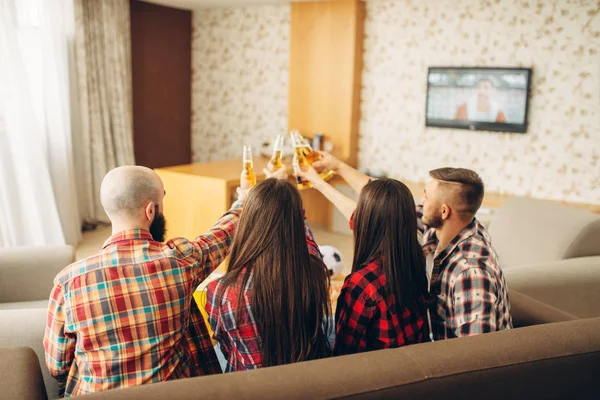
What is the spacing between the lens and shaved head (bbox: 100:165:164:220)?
1574 millimetres

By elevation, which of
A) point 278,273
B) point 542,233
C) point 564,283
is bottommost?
point 564,283

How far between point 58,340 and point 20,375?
139mm

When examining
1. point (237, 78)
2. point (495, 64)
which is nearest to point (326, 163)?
point (495, 64)

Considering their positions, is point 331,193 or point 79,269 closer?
point 79,269

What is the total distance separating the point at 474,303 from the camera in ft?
5.33

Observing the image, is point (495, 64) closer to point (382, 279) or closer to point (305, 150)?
point (305, 150)

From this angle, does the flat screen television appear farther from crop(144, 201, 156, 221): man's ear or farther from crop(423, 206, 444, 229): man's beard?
crop(144, 201, 156, 221): man's ear

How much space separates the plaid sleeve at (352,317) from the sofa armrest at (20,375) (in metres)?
0.82

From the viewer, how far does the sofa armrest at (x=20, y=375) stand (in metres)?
1.31

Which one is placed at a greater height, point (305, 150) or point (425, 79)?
point (425, 79)

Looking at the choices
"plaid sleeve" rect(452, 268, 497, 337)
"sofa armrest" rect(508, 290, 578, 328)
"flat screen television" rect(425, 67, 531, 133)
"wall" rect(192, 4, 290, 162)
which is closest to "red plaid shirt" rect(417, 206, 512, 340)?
"plaid sleeve" rect(452, 268, 497, 337)

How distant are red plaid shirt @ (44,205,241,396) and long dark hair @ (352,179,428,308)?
53 cm

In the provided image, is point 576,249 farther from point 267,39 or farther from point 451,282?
point 267,39

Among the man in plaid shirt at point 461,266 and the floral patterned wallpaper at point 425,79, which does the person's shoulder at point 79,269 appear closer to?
the man in plaid shirt at point 461,266
